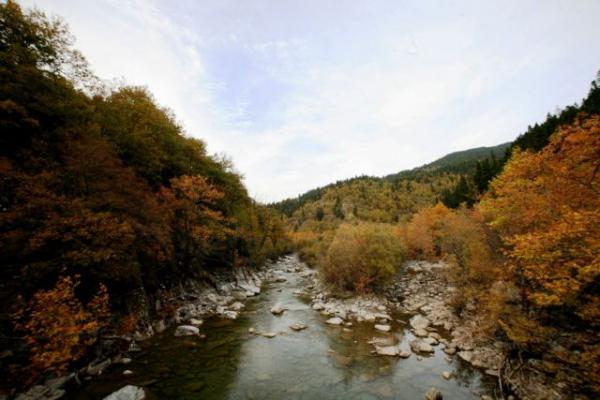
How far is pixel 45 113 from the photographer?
10516mm

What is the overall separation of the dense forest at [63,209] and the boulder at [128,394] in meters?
1.84

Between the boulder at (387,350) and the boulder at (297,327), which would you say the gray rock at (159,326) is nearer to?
the boulder at (297,327)

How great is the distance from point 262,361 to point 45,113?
48.5 feet

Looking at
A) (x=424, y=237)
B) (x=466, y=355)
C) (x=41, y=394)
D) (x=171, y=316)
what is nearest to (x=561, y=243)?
(x=466, y=355)

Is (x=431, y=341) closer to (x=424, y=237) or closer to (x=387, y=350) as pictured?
(x=387, y=350)

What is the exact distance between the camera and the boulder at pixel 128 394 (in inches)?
308

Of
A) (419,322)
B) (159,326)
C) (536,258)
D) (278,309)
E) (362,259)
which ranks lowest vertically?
(419,322)

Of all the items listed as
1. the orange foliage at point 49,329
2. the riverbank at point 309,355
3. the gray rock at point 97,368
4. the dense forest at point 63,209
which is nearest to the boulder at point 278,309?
the riverbank at point 309,355

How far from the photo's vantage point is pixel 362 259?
68.9ft

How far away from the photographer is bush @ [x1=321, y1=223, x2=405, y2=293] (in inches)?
818

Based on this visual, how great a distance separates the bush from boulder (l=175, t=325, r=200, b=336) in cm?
1224

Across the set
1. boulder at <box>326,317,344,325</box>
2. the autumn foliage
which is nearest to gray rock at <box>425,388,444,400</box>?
the autumn foliage

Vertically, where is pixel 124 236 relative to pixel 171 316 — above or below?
above

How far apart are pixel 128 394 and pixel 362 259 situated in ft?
56.4
